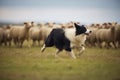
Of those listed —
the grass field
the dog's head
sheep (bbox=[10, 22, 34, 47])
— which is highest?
the dog's head

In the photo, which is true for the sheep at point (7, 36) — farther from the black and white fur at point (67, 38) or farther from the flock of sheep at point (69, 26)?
the black and white fur at point (67, 38)

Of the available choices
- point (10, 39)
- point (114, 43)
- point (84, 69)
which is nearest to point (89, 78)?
point (84, 69)

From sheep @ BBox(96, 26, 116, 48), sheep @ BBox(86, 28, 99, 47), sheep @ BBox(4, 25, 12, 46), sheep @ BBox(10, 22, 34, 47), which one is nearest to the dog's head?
sheep @ BBox(86, 28, 99, 47)

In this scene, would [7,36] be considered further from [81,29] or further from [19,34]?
[81,29]

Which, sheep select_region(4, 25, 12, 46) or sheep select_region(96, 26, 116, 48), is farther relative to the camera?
sheep select_region(96, 26, 116, 48)

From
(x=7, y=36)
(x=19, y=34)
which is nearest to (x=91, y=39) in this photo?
(x=7, y=36)

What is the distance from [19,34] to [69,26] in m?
1.42

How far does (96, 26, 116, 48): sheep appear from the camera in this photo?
7336mm

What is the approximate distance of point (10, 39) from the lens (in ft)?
24.5

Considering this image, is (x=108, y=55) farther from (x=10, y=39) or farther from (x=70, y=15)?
(x=10, y=39)

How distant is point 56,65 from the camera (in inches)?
258

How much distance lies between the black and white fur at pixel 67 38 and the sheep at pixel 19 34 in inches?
18.9

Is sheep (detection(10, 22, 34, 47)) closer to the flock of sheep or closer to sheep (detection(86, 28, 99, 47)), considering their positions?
the flock of sheep

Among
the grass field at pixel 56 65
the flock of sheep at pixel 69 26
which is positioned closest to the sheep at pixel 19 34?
the flock of sheep at pixel 69 26
